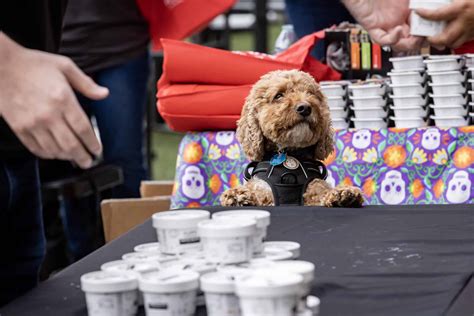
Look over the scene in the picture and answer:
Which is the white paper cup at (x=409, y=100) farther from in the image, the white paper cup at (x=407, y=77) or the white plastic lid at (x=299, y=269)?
the white plastic lid at (x=299, y=269)

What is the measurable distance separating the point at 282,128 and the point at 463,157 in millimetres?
762

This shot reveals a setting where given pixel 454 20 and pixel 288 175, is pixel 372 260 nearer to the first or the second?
pixel 288 175

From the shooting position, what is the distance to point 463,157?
299cm

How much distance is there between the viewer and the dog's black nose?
2.50m

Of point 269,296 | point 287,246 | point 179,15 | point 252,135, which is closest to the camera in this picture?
point 269,296

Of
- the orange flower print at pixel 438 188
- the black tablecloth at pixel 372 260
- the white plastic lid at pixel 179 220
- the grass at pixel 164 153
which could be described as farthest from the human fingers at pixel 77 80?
the grass at pixel 164 153

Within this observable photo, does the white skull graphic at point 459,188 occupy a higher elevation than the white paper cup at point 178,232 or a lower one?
lower

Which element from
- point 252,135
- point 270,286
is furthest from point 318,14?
point 270,286

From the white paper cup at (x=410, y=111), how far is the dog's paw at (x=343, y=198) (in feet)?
2.79

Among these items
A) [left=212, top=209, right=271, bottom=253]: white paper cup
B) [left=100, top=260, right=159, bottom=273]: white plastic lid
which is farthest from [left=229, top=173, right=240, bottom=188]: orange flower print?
[left=100, top=260, right=159, bottom=273]: white plastic lid

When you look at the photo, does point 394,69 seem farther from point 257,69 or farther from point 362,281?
point 362,281

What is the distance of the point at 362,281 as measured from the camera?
4.76 feet

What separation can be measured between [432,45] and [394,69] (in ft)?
0.50

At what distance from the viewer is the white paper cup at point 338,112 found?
325cm
